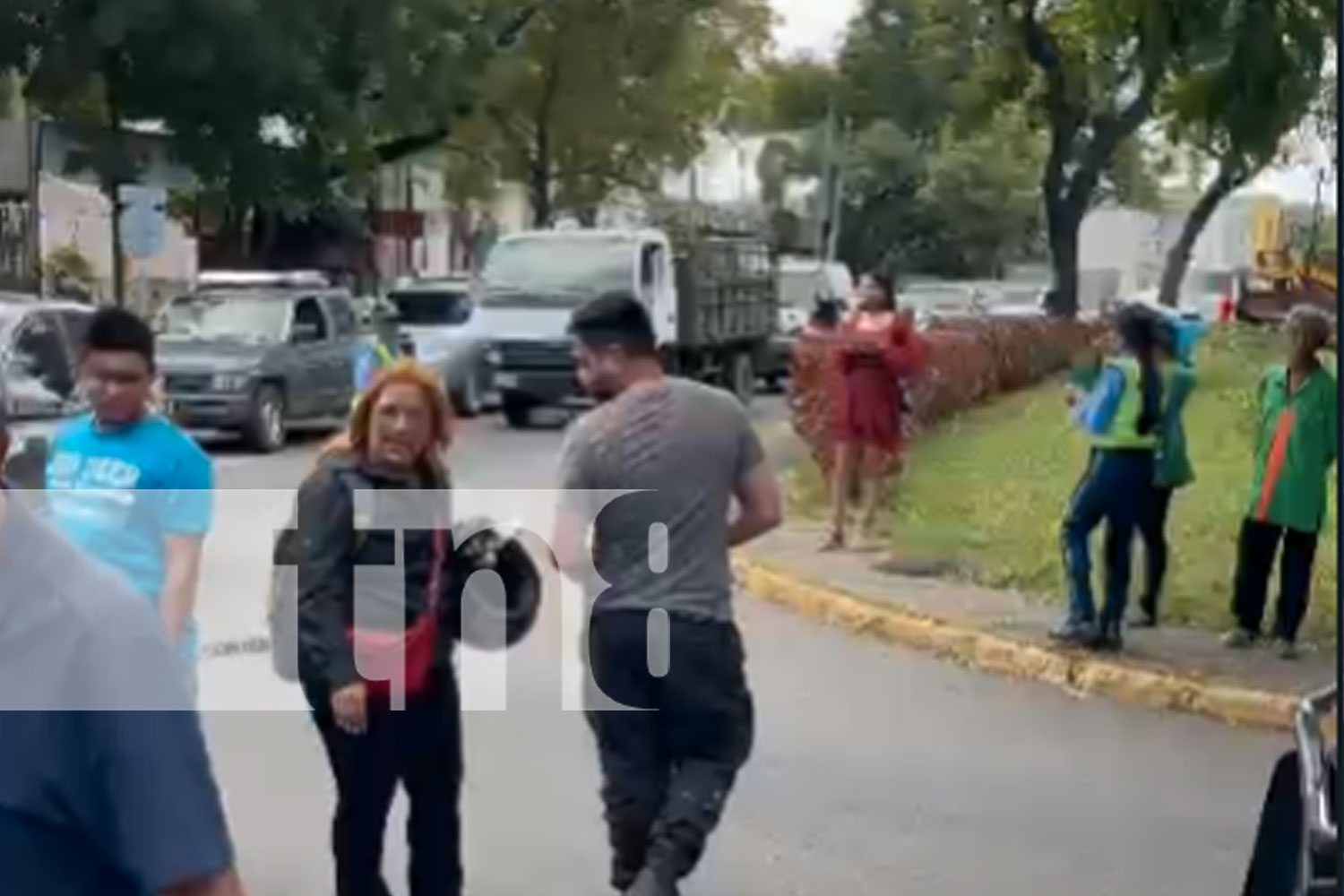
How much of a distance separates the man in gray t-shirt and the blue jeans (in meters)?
5.79

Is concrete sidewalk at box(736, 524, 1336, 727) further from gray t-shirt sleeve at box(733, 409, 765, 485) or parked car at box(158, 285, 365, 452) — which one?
parked car at box(158, 285, 365, 452)

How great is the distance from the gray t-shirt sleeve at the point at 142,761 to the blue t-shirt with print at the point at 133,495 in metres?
3.84

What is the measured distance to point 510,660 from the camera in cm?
1307

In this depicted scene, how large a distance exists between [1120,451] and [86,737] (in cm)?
1033

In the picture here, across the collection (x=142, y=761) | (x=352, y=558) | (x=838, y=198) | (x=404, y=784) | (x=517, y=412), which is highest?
(x=838, y=198)

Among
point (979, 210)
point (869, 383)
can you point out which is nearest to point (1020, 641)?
point (869, 383)

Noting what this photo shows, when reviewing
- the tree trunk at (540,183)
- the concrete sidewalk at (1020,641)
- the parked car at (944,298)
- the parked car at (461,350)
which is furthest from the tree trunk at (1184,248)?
the concrete sidewalk at (1020,641)

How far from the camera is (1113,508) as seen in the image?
1311 centimetres

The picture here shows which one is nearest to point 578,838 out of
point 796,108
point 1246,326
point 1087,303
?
point 1246,326

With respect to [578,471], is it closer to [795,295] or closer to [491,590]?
[491,590]

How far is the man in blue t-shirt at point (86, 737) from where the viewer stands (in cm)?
306

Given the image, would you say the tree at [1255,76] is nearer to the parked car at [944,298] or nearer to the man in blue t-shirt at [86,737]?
the man in blue t-shirt at [86,737]

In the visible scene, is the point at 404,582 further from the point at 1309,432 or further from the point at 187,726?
the point at 1309,432

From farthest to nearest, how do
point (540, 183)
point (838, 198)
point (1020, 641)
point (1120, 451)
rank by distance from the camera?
point (838, 198) < point (540, 183) < point (1020, 641) < point (1120, 451)
